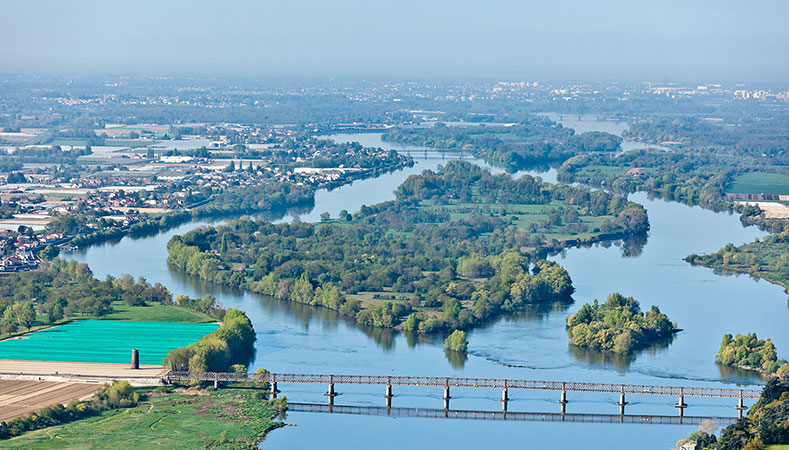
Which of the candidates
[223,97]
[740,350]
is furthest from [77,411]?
[223,97]

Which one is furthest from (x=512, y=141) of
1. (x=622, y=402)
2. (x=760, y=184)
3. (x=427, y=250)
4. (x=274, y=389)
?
(x=274, y=389)

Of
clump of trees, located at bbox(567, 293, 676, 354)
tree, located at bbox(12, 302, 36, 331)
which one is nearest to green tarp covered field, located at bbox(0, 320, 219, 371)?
tree, located at bbox(12, 302, 36, 331)

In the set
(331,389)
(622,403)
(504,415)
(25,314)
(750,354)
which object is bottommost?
(504,415)

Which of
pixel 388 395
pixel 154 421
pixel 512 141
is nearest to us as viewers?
pixel 154 421

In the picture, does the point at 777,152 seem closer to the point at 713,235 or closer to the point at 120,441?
the point at 713,235

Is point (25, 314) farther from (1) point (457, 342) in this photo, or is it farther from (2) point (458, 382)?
(2) point (458, 382)

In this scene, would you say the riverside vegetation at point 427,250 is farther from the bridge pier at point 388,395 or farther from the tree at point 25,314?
the tree at point 25,314

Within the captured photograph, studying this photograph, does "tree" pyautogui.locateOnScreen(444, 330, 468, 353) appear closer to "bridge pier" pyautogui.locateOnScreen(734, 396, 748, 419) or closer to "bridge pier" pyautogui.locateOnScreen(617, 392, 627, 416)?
"bridge pier" pyautogui.locateOnScreen(617, 392, 627, 416)
